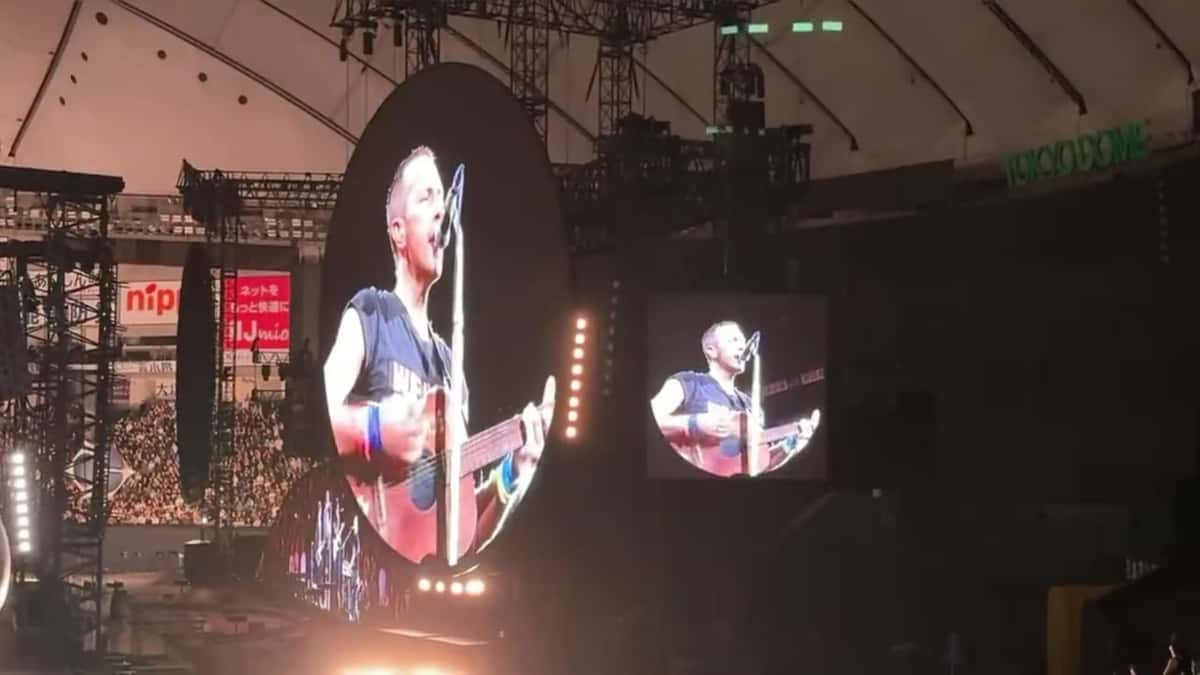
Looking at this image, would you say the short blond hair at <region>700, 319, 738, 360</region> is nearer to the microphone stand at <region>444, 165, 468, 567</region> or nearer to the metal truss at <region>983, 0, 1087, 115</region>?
the microphone stand at <region>444, 165, 468, 567</region>

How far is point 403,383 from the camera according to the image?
448 inches

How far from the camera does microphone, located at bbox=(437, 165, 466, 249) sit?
36.1 ft

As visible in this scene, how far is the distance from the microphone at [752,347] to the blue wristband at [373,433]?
179 inches

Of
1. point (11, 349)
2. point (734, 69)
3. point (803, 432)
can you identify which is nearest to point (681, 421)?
point (803, 432)

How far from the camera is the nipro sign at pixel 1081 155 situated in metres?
16.5

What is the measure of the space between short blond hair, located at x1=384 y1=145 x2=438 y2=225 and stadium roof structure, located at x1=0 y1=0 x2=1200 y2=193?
802cm

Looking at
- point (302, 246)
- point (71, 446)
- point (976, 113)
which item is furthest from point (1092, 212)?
point (302, 246)

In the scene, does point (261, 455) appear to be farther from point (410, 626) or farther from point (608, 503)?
point (410, 626)

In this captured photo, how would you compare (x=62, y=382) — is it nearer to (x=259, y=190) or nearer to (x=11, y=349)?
(x=11, y=349)

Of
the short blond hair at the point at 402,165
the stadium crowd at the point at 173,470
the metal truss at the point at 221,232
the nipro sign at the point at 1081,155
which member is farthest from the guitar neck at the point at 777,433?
the stadium crowd at the point at 173,470

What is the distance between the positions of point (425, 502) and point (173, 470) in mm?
20293

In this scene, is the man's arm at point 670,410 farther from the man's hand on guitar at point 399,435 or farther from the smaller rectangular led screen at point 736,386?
the man's hand on guitar at point 399,435

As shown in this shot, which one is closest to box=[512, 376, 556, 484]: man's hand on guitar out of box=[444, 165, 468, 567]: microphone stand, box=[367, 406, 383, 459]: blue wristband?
box=[444, 165, 468, 567]: microphone stand

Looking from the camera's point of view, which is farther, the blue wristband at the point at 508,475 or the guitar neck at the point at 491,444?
the guitar neck at the point at 491,444
